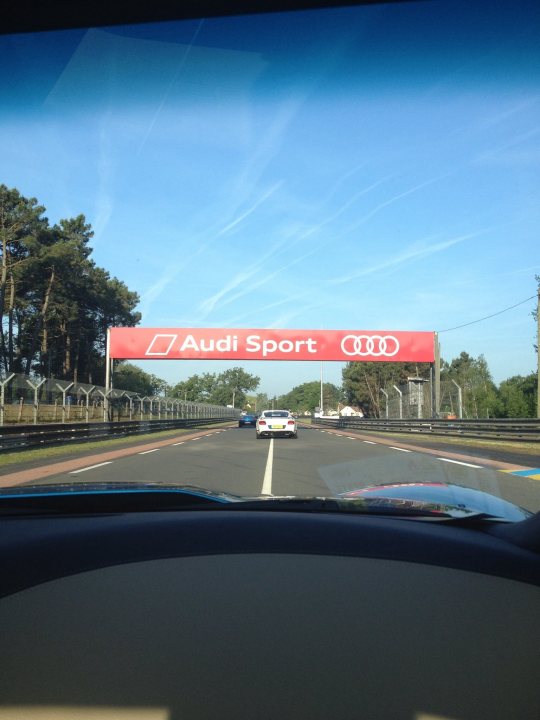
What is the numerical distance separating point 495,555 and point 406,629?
0.39m

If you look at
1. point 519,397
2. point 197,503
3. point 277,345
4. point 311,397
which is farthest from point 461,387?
point 311,397

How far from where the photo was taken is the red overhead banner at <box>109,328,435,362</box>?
134 feet

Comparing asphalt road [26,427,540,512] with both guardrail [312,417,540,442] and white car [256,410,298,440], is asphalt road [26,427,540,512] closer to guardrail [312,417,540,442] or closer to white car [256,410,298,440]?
guardrail [312,417,540,442]

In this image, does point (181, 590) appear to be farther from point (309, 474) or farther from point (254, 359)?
point (254, 359)

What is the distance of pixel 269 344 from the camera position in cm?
4212

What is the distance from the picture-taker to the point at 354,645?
158 centimetres

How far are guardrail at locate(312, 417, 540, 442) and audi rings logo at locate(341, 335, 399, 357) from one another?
4.78 metres

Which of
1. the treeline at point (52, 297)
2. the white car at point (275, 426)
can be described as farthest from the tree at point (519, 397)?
the treeline at point (52, 297)

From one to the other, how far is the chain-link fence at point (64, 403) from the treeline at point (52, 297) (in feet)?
39.1

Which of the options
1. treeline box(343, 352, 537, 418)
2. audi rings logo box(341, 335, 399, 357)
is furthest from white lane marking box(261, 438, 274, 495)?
audi rings logo box(341, 335, 399, 357)

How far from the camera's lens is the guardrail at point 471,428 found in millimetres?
20409

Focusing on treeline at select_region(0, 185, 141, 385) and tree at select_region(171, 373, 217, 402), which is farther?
tree at select_region(171, 373, 217, 402)

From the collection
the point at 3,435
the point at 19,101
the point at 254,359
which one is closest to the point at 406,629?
the point at 19,101

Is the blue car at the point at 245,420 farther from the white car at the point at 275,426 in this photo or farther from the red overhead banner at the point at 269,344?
the white car at the point at 275,426
